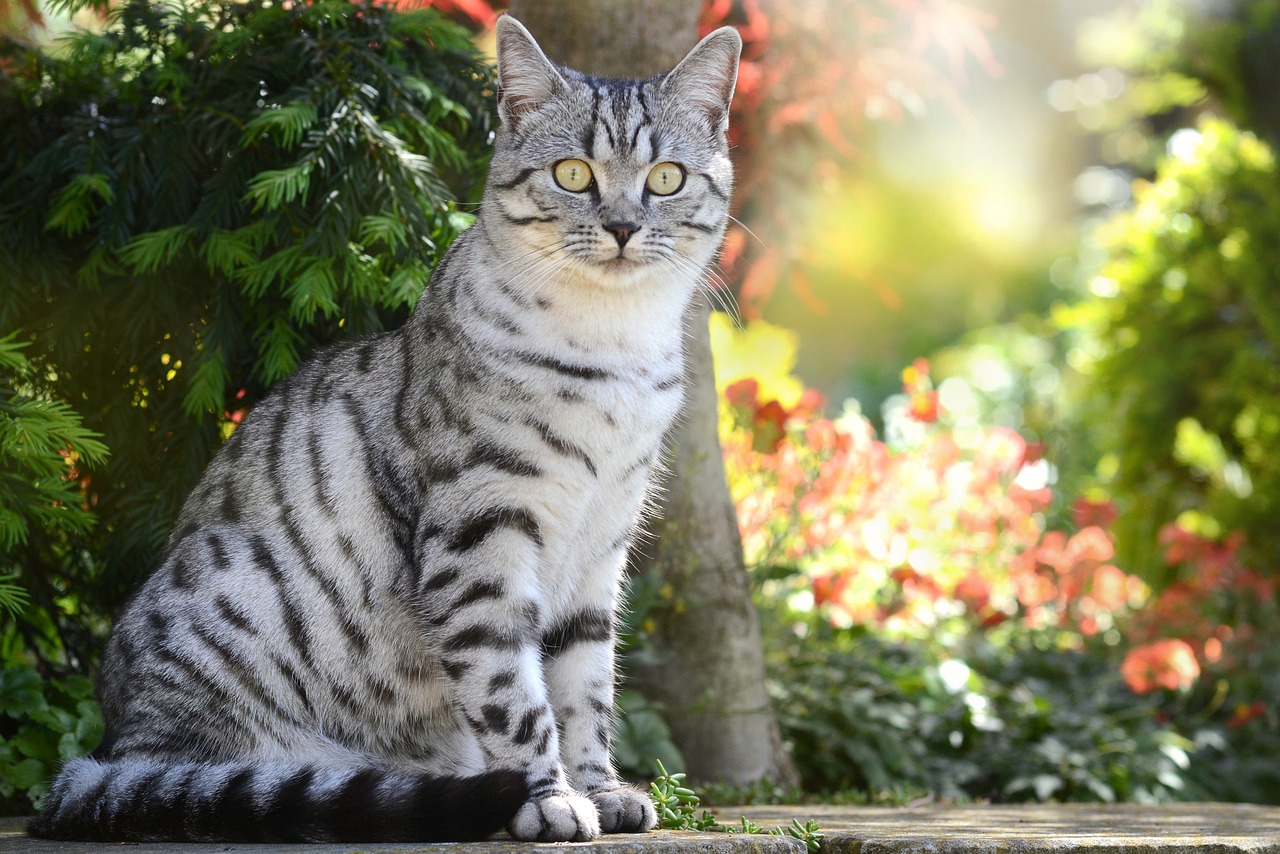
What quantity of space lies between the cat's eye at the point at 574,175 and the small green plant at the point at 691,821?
120cm

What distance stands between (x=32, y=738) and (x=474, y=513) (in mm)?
1451

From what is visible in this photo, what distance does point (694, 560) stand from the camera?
3.50m

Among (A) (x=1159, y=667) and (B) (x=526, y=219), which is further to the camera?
(A) (x=1159, y=667)

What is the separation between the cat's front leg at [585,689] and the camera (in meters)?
2.43

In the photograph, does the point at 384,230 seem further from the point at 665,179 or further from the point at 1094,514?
the point at 1094,514

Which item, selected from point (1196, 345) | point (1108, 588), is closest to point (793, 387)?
point (1108, 588)

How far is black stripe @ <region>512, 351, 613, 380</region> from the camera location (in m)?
2.33

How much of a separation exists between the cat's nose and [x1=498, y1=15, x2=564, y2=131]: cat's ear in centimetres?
40

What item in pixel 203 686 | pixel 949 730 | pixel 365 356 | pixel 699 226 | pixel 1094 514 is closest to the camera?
pixel 203 686

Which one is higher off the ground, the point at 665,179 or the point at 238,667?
the point at 665,179

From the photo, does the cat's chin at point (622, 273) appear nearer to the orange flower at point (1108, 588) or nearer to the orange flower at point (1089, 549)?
the orange flower at point (1089, 549)

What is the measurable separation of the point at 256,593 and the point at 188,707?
0.26m

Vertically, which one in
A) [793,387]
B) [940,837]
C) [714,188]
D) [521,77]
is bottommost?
[940,837]

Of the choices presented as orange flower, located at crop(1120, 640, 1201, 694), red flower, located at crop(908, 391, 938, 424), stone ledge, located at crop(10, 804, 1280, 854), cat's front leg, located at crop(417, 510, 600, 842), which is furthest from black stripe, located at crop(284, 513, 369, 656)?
orange flower, located at crop(1120, 640, 1201, 694)
